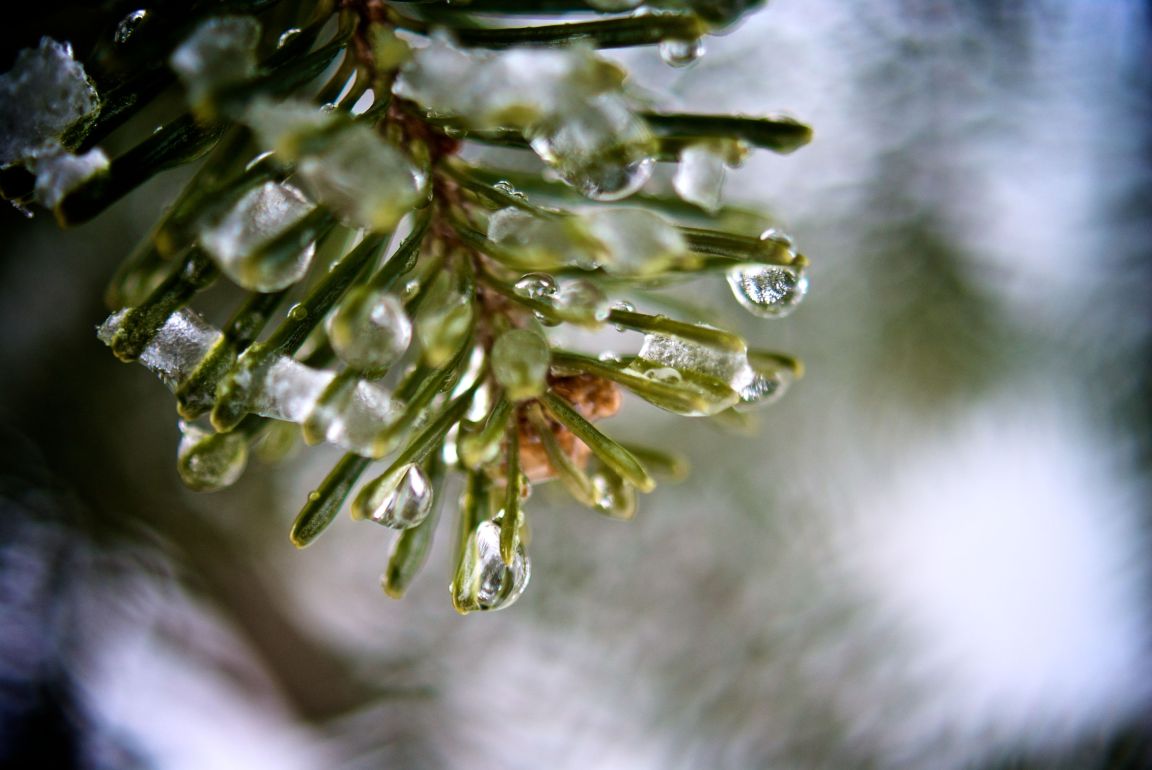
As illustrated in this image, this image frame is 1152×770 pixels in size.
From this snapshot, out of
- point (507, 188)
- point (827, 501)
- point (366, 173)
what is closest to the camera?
point (366, 173)

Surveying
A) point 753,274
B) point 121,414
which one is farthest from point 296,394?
point 121,414

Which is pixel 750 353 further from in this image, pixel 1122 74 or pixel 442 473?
pixel 1122 74

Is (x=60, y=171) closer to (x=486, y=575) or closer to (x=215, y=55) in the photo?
(x=215, y=55)

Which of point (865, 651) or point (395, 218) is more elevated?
point (395, 218)

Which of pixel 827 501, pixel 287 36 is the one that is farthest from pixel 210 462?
pixel 827 501

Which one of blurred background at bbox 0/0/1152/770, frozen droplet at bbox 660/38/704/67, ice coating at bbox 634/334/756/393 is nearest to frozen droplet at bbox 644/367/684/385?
ice coating at bbox 634/334/756/393

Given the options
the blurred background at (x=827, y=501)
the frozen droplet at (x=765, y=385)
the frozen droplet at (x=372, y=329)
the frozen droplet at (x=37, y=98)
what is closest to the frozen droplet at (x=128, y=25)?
the frozen droplet at (x=37, y=98)
